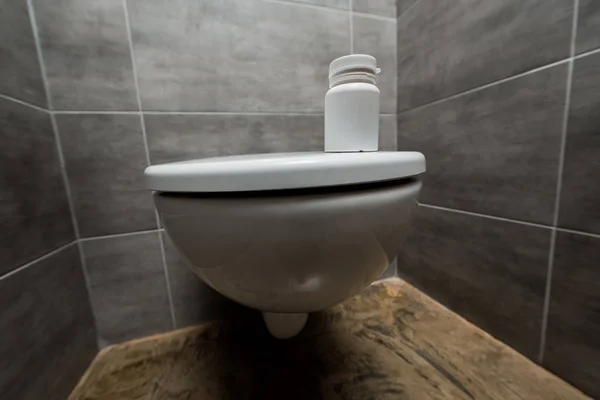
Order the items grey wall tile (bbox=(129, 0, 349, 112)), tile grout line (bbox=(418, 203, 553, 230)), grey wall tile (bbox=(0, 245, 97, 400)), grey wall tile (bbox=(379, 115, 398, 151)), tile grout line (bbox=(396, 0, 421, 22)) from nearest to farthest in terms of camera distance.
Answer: grey wall tile (bbox=(0, 245, 97, 400)) → tile grout line (bbox=(418, 203, 553, 230)) → grey wall tile (bbox=(129, 0, 349, 112)) → tile grout line (bbox=(396, 0, 421, 22)) → grey wall tile (bbox=(379, 115, 398, 151))

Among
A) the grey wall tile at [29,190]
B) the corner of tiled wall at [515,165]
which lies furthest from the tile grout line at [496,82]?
the grey wall tile at [29,190]

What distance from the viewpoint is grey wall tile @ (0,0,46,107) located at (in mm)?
454

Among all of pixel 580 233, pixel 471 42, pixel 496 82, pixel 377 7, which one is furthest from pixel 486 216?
pixel 377 7

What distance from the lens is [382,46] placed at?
2.59 feet

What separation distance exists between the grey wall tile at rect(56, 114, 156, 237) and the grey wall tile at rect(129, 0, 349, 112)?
0.10 metres

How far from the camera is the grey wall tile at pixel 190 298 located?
2.27 feet

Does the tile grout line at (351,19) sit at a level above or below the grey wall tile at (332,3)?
below

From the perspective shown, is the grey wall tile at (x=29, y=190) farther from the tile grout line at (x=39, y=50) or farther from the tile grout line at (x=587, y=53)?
the tile grout line at (x=587, y=53)

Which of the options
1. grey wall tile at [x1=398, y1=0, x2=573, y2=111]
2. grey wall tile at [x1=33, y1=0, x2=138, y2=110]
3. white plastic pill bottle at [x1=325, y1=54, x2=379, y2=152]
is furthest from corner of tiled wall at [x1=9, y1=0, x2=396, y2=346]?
white plastic pill bottle at [x1=325, y1=54, x2=379, y2=152]

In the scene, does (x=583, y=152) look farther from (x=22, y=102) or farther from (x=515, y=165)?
(x=22, y=102)

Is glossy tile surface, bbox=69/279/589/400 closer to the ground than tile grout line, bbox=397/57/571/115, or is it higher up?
closer to the ground

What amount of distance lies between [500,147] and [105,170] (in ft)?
2.85

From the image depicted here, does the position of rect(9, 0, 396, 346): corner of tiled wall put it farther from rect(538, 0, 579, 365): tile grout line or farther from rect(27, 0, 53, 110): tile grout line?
rect(538, 0, 579, 365): tile grout line

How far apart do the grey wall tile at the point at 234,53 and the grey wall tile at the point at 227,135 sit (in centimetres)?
3
